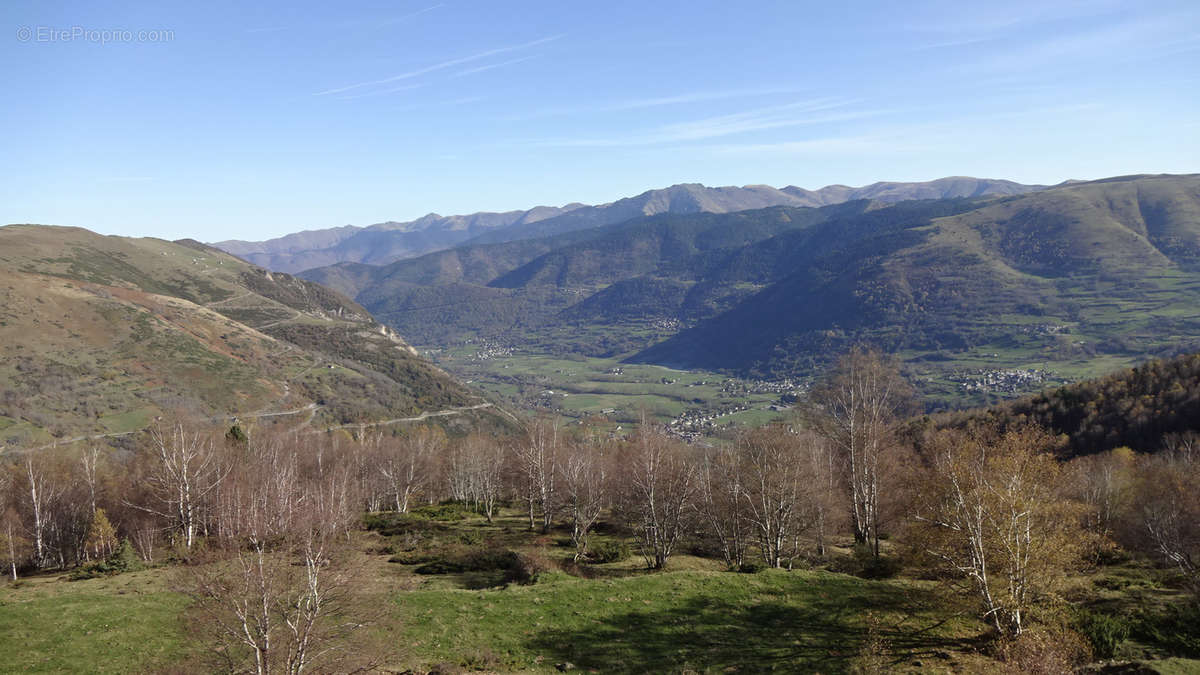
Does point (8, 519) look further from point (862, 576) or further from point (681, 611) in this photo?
point (862, 576)

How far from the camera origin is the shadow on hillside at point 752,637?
75.1 ft

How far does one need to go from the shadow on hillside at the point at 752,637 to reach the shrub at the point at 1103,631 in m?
4.20

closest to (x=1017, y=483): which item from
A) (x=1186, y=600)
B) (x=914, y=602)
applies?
(x=914, y=602)

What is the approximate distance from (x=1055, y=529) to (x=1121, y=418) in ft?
304

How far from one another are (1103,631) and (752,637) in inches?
516

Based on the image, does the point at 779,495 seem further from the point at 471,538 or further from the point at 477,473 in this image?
the point at 477,473

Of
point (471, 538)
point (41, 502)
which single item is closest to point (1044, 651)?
point (471, 538)

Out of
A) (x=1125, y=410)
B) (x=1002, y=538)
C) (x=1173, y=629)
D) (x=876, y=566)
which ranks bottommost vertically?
(x=1125, y=410)

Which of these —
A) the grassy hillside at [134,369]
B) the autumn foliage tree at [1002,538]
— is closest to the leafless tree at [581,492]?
the autumn foliage tree at [1002,538]

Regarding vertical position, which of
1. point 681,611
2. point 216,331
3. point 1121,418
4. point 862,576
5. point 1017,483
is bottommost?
point 1121,418

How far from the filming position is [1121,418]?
3664 inches

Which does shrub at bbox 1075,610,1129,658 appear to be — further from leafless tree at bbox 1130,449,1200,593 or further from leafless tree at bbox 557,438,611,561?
leafless tree at bbox 557,438,611,561

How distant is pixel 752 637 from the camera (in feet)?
82.4

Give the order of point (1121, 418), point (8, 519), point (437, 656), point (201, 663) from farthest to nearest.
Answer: point (1121, 418)
point (8, 519)
point (437, 656)
point (201, 663)
